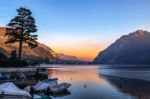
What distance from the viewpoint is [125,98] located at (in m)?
54.4

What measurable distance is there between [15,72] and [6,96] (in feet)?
106

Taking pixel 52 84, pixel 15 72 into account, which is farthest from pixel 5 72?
pixel 52 84

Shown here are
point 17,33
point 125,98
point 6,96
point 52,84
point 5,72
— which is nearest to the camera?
point 6,96

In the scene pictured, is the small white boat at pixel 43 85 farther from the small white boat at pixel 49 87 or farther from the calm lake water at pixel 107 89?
the calm lake water at pixel 107 89

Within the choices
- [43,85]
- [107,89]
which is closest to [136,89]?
[107,89]

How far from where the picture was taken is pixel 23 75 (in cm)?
7125

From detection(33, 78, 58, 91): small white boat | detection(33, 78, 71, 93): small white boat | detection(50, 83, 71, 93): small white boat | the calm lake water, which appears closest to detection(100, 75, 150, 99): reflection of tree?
the calm lake water

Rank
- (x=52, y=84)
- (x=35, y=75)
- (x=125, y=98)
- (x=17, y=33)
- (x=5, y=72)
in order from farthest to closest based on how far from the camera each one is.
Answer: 1. (x=17, y=33)
2. (x=35, y=75)
3. (x=5, y=72)
4. (x=52, y=84)
5. (x=125, y=98)

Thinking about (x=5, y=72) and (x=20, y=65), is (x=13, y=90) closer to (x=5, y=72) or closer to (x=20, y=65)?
(x=5, y=72)

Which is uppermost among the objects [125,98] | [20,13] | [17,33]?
[20,13]

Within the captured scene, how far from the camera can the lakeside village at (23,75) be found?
140ft

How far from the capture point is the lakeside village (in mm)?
42719

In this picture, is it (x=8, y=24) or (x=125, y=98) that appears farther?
(x=8, y=24)

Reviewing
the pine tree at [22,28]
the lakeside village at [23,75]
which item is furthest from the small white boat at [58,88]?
the pine tree at [22,28]
